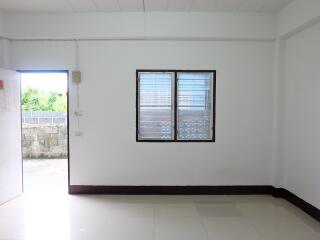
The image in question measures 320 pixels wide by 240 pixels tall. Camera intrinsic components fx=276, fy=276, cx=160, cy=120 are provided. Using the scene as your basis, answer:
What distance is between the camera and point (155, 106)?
15.1 ft

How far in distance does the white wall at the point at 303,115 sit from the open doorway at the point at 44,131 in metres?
4.13

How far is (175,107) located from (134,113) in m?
0.69

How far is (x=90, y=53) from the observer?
448 centimetres

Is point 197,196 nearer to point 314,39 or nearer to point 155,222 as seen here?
point 155,222

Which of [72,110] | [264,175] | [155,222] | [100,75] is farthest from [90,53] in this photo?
[264,175]

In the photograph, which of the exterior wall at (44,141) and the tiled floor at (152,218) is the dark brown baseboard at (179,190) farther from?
the exterior wall at (44,141)

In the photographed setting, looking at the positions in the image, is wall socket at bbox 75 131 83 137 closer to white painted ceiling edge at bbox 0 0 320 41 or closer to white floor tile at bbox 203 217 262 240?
white painted ceiling edge at bbox 0 0 320 41

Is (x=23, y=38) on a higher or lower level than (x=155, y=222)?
higher

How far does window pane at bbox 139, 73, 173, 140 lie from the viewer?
15.0 ft

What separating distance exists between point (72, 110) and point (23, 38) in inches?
54.0

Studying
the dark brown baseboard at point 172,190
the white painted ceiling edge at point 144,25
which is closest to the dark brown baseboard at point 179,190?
the dark brown baseboard at point 172,190

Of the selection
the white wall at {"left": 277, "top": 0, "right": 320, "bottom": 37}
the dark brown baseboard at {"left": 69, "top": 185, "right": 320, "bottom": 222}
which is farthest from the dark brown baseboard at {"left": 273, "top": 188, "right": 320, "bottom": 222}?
the white wall at {"left": 277, "top": 0, "right": 320, "bottom": 37}

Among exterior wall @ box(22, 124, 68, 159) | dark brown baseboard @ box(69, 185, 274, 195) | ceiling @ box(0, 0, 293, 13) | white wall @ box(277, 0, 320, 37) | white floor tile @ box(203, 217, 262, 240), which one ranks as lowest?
white floor tile @ box(203, 217, 262, 240)

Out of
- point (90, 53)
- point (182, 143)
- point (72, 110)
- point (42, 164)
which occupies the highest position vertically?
point (90, 53)
